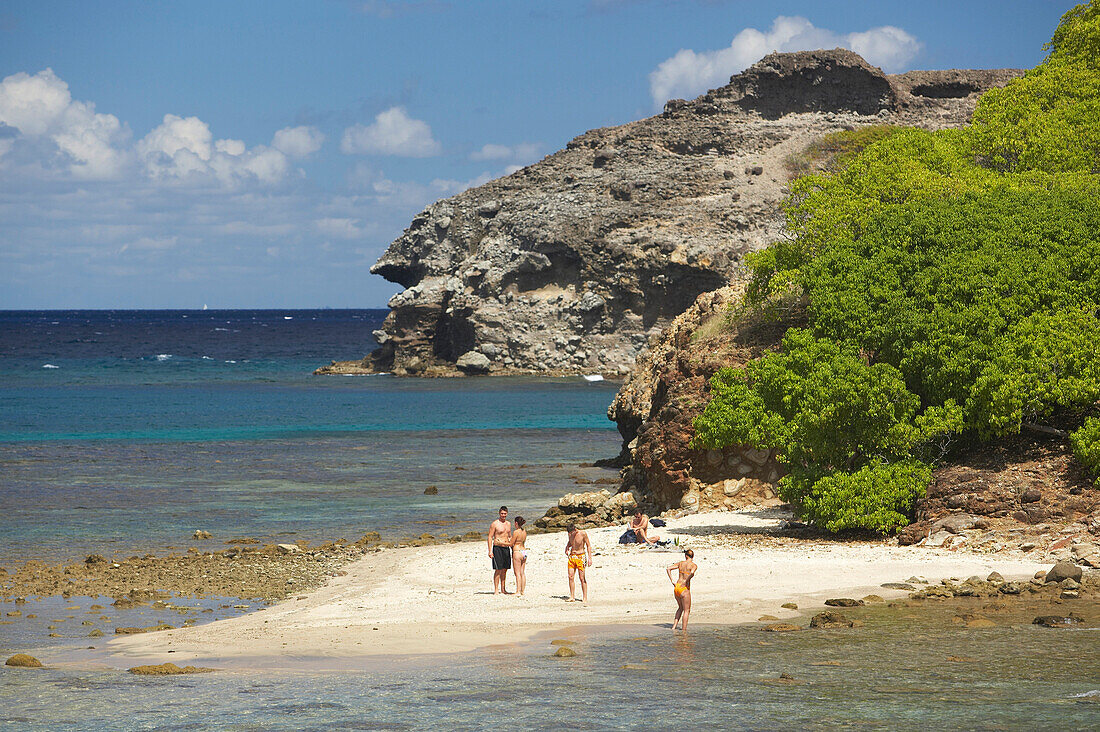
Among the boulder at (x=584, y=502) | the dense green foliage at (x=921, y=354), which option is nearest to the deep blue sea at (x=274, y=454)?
the boulder at (x=584, y=502)

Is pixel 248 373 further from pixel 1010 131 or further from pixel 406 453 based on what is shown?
pixel 1010 131

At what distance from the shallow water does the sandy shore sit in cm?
140

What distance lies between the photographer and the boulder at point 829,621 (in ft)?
60.6

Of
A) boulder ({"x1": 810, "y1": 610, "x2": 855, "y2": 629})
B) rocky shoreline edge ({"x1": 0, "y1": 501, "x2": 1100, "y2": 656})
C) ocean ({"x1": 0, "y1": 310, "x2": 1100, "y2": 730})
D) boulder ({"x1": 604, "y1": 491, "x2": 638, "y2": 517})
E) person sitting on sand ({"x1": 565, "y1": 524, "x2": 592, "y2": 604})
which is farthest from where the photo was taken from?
boulder ({"x1": 604, "y1": 491, "x2": 638, "y2": 517})

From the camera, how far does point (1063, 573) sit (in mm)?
20531

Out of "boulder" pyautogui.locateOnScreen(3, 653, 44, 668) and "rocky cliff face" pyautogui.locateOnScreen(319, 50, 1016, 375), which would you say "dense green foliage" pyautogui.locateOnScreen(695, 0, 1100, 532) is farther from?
"rocky cliff face" pyautogui.locateOnScreen(319, 50, 1016, 375)

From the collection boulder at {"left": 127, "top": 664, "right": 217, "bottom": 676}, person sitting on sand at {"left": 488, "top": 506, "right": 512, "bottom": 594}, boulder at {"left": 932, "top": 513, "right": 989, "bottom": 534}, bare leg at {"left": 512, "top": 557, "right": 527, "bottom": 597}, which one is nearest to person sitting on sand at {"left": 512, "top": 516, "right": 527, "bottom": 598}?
bare leg at {"left": 512, "top": 557, "right": 527, "bottom": 597}

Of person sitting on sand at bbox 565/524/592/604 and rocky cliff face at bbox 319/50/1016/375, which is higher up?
rocky cliff face at bbox 319/50/1016/375

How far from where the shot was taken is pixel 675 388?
3198 centimetres

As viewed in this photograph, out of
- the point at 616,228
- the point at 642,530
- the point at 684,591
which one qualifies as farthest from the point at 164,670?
the point at 616,228

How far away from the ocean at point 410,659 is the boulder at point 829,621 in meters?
0.57

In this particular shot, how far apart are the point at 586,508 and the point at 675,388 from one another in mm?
4336

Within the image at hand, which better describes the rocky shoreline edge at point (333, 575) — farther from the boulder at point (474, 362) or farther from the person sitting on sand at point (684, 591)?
the boulder at point (474, 362)

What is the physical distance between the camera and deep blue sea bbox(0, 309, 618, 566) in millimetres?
32656
